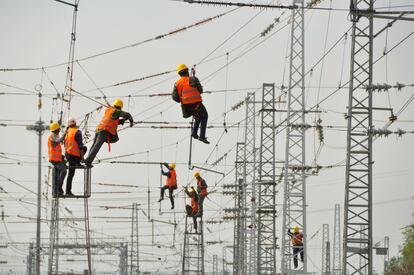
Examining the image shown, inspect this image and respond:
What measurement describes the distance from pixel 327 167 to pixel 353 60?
8.58 meters

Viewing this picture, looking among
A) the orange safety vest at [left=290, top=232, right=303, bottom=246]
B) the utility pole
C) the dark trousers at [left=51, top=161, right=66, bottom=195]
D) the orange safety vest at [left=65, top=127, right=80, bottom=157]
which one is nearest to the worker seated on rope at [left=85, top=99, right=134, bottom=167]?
the orange safety vest at [left=65, top=127, right=80, bottom=157]

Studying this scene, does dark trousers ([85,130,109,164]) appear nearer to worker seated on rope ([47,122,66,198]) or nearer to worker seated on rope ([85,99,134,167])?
worker seated on rope ([85,99,134,167])

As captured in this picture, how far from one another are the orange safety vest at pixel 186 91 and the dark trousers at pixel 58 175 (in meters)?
3.84

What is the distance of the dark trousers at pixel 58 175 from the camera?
70.2 ft

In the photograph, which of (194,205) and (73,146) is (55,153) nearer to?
(73,146)

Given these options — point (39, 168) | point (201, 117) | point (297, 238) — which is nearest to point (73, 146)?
point (201, 117)

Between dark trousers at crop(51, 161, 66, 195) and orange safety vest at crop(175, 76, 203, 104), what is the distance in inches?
151

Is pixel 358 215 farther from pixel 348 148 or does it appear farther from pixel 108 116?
pixel 108 116

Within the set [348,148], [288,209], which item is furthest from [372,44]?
[288,209]

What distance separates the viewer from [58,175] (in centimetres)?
2144

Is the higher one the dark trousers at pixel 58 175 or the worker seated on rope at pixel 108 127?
the worker seated on rope at pixel 108 127

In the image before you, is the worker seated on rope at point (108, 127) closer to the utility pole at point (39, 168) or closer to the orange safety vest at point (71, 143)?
the orange safety vest at point (71, 143)

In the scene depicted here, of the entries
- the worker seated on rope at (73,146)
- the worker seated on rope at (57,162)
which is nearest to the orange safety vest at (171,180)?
the worker seated on rope at (57,162)

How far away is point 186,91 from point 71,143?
325 cm
